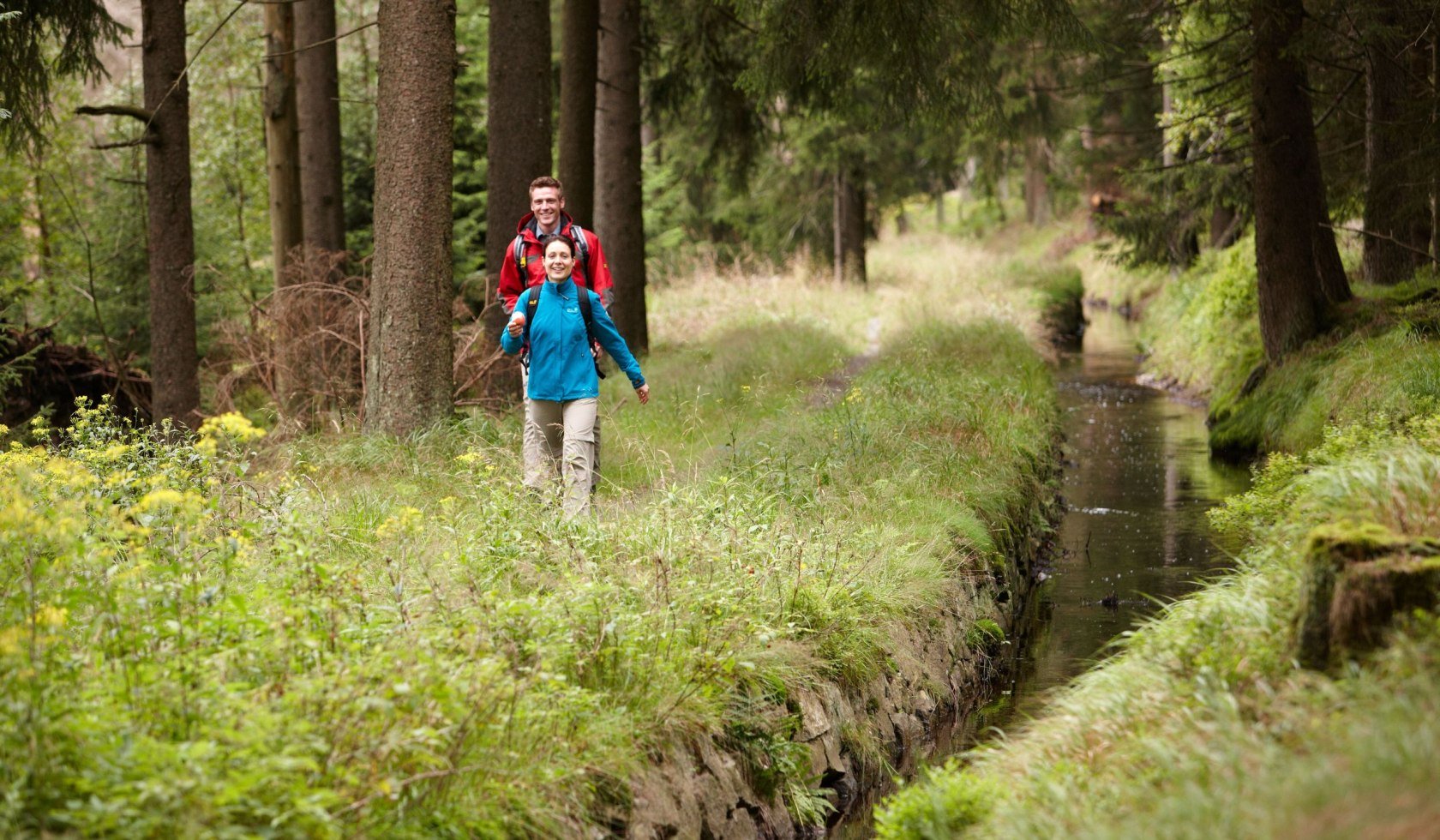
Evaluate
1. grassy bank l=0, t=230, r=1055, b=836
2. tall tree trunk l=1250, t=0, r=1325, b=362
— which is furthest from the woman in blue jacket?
tall tree trunk l=1250, t=0, r=1325, b=362

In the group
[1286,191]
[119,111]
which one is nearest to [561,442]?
[119,111]

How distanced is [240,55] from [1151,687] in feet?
86.9

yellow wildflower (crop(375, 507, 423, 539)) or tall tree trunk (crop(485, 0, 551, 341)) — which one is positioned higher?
tall tree trunk (crop(485, 0, 551, 341))

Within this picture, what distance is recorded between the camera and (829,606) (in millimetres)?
6648

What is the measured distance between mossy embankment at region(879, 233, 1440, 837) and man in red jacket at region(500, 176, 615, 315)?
13.5 feet

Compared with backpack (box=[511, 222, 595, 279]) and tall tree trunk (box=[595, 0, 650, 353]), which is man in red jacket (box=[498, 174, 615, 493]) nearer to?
backpack (box=[511, 222, 595, 279])

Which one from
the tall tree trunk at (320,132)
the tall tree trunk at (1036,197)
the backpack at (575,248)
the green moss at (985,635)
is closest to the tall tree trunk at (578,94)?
the tall tree trunk at (320,132)

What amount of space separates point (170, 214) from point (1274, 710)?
999cm

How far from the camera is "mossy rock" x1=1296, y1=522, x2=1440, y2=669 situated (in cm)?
429

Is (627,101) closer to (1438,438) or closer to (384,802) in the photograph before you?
(1438,438)

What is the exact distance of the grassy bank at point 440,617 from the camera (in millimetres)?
3844

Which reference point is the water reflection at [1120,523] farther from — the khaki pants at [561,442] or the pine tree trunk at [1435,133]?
the pine tree trunk at [1435,133]

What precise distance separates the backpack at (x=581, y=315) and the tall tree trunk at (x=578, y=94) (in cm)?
704

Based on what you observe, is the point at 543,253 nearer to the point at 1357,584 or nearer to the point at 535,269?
the point at 535,269
